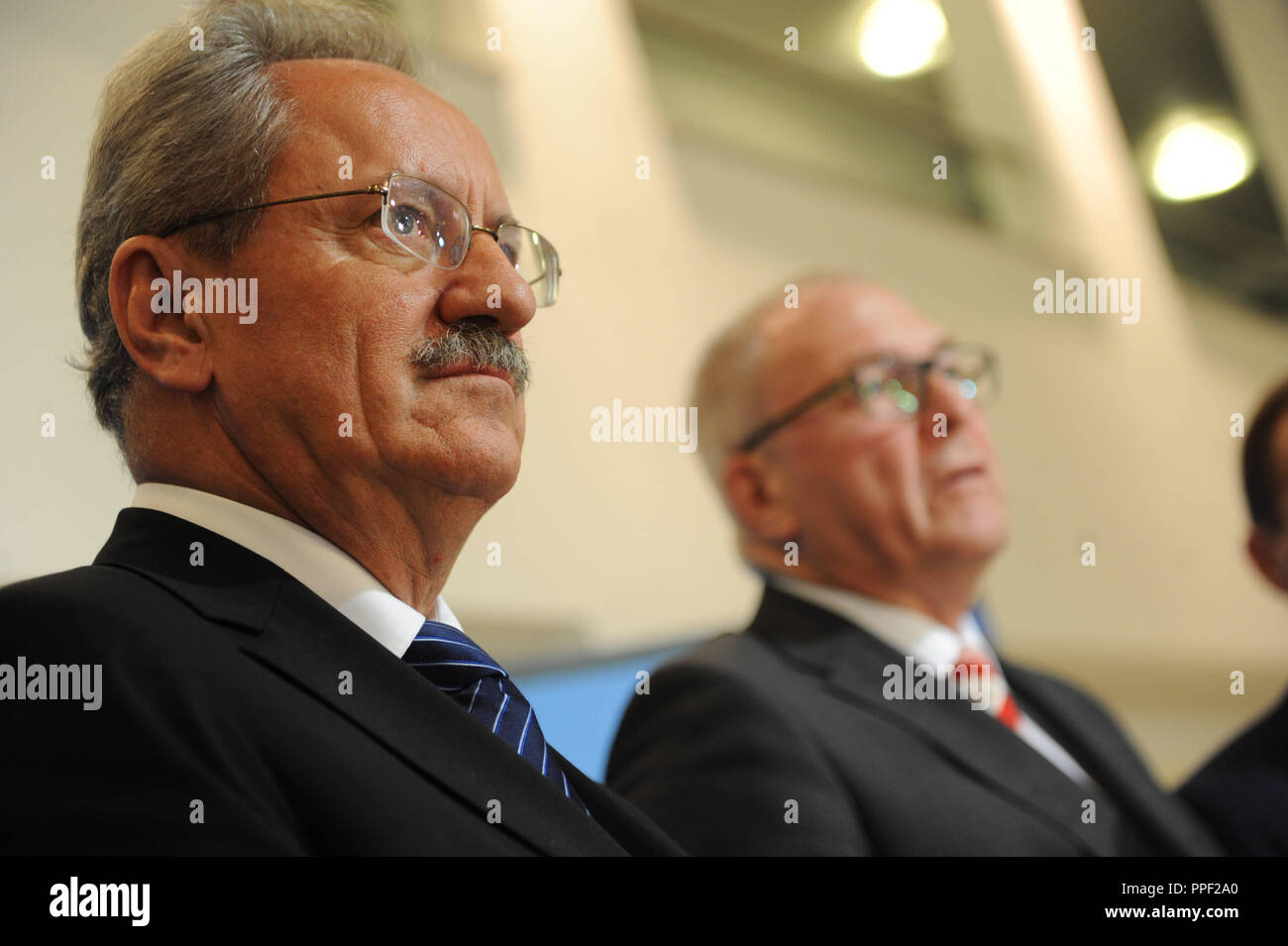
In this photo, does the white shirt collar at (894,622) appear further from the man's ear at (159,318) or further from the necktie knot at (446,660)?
the man's ear at (159,318)

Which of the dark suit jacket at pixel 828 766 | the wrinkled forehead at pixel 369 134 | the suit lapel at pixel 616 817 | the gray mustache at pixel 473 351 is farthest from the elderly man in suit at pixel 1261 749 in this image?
the wrinkled forehead at pixel 369 134

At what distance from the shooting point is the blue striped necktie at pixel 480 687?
3.19ft

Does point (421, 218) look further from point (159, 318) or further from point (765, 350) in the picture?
point (765, 350)

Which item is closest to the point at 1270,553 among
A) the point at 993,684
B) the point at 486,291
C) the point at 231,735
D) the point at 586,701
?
the point at 993,684

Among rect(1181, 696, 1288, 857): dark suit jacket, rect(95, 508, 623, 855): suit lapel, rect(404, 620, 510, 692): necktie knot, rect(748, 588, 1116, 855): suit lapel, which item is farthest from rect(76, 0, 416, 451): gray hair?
rect(1181, 696, 1288, 857): dark suit jacket

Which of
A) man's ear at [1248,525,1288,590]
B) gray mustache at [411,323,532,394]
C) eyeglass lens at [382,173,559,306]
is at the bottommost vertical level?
man's ear at [1248,525,1288,590]

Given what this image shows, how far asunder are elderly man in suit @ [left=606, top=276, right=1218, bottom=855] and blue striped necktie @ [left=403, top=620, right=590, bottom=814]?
12.0 inches

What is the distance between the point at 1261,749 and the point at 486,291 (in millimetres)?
1384

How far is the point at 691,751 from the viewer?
49.9 inches

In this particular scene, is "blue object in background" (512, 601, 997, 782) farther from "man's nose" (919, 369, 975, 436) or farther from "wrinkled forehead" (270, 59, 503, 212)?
"wrinkled forehead" (270, 59, 503, 212)

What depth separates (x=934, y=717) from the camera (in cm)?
133

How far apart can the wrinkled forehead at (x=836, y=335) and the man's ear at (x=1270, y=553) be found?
2.66 feet

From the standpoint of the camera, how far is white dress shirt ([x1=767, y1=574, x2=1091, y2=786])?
1.41 metres
